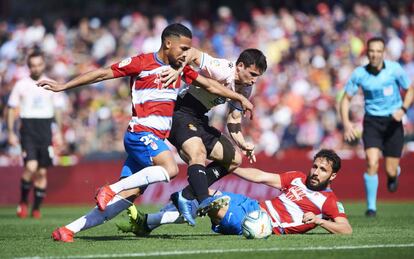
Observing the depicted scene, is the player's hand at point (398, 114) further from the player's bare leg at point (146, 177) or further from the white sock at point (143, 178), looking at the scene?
the white sock at point (143, 178)

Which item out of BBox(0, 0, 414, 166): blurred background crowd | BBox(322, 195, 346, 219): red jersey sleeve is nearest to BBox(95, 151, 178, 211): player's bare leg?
BBox(322, 195, 346, 219): red jersey sleeve

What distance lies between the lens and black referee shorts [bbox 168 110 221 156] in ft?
35.7

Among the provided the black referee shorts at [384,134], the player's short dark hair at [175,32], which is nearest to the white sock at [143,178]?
the player's short dark hair at [175,32]

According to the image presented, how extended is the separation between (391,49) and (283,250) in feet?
49.1

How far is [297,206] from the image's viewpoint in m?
10.6

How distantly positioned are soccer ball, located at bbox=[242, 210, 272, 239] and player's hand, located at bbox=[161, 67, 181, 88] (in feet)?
5.20

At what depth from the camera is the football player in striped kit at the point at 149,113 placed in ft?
32.6

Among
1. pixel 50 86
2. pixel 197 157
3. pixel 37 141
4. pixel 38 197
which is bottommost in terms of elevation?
pixel 38 197

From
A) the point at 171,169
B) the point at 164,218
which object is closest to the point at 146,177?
the point at 171,169

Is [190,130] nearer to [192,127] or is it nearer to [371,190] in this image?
[192,127]

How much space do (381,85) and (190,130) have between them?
193 inches

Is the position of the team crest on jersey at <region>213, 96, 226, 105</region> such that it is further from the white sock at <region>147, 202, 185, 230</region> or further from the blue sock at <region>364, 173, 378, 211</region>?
the blue sock at <region>364, 173, 378, 211</region>

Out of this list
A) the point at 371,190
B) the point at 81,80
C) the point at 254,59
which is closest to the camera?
the point at 81,80

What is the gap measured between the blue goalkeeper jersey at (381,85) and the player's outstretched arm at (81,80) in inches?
232
